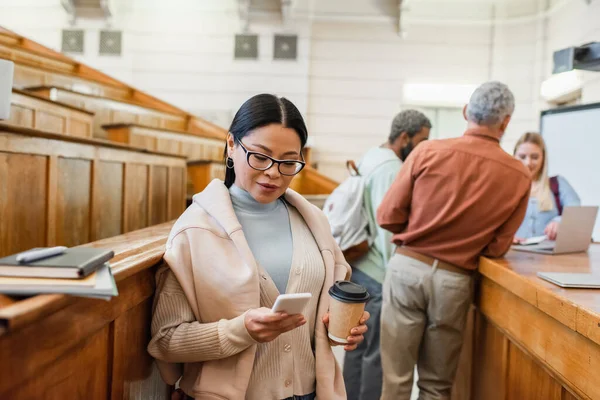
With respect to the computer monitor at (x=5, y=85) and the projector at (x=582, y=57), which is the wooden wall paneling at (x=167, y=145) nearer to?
the computer monitor at (x=5, y=85)

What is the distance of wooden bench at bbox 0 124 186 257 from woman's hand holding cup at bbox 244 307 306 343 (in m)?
0.79

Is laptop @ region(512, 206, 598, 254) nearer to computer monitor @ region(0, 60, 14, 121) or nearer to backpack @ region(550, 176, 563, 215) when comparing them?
backpack @ region(550, 176, 563, 215)

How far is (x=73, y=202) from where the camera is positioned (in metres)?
1.50

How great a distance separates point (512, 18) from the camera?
171 inches

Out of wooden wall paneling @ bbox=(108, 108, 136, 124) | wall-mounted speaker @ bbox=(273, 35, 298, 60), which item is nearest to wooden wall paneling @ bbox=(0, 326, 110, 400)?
wooden wall paneling @ bbox=(108, 108, 136, 124)

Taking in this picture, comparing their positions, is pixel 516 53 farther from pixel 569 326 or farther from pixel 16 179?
pixel 16 179

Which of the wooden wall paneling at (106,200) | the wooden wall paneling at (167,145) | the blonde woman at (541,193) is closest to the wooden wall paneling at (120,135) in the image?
the wooden wall paneling at (167,145)

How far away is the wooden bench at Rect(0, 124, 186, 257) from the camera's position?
48.3 inches

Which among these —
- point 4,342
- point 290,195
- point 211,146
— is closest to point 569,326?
point 290,195

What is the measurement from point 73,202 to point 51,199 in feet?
0.41

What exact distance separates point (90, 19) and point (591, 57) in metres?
4.42

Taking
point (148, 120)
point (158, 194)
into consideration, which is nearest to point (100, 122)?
point (148, 120)

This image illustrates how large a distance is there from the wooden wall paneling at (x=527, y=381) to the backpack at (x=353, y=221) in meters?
0.74

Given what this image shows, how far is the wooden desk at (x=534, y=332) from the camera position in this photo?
88 cm
